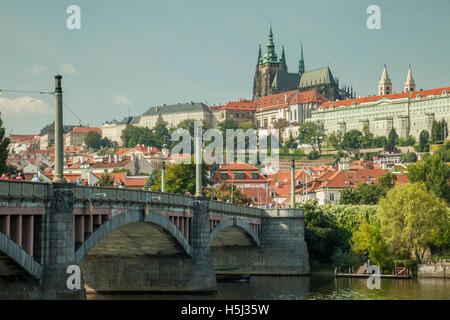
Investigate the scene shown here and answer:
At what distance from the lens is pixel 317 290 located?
212 feet

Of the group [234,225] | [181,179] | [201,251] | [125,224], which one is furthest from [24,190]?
[181,179]

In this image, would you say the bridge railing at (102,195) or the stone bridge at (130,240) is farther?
the stone bridge at (130,240)

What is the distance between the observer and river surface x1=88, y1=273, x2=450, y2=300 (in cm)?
5750

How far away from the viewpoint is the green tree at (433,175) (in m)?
126

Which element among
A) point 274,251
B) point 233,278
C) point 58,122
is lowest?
point 233,278

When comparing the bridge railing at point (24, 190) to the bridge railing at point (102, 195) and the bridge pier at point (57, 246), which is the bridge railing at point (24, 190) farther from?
the bridge pier at point (57, 246)

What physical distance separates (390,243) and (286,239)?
9.19 meters

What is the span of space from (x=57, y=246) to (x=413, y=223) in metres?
48.8

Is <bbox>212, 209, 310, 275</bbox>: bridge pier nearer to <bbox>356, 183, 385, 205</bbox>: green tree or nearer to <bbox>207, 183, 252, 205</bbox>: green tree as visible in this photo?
<bbox>207, 183, 252, 205</bbox>: green tree

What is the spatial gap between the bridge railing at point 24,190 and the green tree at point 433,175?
9610cm

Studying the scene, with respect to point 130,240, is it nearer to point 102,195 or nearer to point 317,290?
point 102,195

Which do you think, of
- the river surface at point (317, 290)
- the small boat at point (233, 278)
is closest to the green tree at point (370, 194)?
the river surface at point (317, 290)
